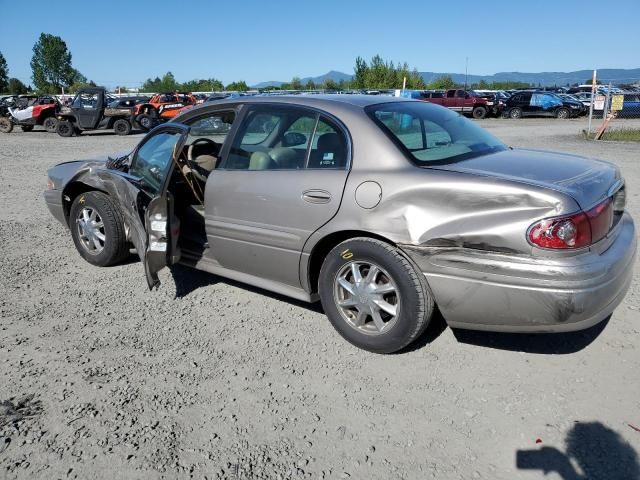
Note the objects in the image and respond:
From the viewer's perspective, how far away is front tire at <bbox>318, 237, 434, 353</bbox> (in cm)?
319

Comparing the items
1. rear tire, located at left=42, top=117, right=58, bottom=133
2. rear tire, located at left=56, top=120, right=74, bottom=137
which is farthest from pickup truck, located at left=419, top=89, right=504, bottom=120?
rear tire, located at left=42, top=117, right=58, bottom=133

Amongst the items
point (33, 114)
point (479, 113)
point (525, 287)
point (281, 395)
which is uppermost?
point (33, 114)

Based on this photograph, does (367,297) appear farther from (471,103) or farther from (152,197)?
(471,103)

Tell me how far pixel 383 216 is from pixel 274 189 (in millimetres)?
861

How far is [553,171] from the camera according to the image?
3252 millimetres

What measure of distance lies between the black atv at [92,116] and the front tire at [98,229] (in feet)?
58.0

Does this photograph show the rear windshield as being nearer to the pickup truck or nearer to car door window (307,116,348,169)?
car door window (307,116,348,169)

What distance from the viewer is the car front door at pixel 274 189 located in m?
3.52

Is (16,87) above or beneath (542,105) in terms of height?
above

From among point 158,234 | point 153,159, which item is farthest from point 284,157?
point 153,159

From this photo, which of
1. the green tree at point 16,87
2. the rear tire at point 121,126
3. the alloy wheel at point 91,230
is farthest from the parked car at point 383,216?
the green tree at point 16,87

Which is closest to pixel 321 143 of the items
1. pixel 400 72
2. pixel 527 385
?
pixel 527 385

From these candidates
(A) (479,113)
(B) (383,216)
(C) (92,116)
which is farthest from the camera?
(A) (479,113)

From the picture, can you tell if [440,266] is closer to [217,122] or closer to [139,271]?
[217,122]
